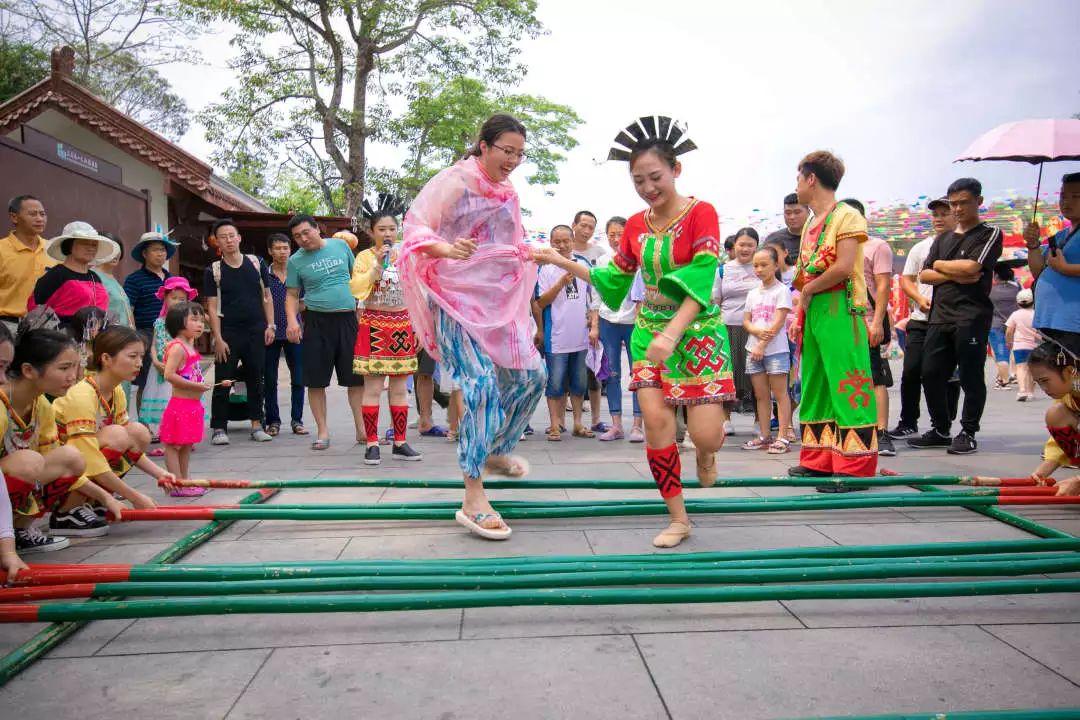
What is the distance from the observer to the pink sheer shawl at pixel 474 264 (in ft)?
12.3

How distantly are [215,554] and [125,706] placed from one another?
135 cm

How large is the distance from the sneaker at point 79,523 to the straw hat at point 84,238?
2.54 meters

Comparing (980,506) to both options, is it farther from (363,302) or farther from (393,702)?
(363,302)

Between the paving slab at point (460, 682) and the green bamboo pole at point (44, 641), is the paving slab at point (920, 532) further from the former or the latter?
the green bamboo pole at point (44, 641)

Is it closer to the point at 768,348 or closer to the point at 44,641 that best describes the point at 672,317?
the point at 44,641

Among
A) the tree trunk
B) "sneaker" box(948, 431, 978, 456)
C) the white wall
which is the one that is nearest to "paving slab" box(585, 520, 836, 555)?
"sneaker" box(948, 431, 978, 456)

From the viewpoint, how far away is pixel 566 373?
7102 mm

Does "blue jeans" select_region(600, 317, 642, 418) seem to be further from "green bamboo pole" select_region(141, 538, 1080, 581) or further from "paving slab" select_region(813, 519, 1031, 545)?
"green bamboo pole" select_region(141, 538, 1080, 581)

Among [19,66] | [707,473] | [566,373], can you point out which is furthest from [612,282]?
[19,66]

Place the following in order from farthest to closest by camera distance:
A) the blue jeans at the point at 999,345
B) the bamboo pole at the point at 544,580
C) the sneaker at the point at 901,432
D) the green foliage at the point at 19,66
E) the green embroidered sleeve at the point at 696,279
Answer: the green foliage at the point at 19,66 → the blue jeans at the point at 999,345 → the sneaker at the point at 901,432 → the green embroidered sleeve at the point at 696,279 → the bamboo pole at the point at 544,580

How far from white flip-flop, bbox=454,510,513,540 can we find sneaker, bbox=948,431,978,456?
3.73m

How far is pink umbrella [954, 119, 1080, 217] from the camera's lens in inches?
203

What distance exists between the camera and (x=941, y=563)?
9.12ft

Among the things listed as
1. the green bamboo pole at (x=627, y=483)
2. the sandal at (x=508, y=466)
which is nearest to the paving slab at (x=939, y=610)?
the green bamboo pole at (x=627, y=483)
